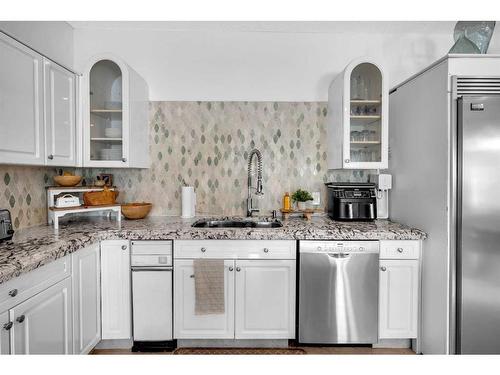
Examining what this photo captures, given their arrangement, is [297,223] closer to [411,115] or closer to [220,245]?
[220,245]

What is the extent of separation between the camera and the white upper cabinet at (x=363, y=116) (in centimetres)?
272

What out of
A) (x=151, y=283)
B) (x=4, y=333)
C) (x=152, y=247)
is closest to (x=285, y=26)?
(x=152, y=247)

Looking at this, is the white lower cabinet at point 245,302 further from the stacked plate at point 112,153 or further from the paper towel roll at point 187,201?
the stacked plate at point 112,153

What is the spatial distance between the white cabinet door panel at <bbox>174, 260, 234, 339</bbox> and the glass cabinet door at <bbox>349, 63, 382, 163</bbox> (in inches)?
54.7

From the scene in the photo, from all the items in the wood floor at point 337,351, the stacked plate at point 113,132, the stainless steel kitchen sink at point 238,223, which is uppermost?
the stacked plate at point 113,132

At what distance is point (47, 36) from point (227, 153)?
176 centimetres

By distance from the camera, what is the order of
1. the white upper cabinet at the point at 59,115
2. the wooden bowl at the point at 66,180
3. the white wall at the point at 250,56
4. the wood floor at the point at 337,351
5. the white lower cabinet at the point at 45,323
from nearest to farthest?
the white lower cabinet at the point at 45,323 < the white upper cabinet at the point at 59,115 < the wood floor at the point at 337,351 < the wooden bowl at the point at 66,180 < the white wall at the point at 250,56

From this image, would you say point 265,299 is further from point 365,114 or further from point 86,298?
point 365,114

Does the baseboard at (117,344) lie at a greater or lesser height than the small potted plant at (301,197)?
lesser

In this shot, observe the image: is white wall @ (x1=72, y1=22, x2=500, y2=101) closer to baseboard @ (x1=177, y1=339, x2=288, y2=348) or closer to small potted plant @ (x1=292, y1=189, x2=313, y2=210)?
small potted plant @ (x1=292, y1=189, x2=313, y2=210)

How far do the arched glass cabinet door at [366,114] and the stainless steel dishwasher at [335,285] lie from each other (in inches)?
30.8

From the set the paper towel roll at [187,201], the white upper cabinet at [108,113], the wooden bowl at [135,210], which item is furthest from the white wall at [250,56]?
the wooden bowl at [135,210]

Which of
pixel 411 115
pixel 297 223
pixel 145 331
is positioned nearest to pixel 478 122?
pixel 411 115

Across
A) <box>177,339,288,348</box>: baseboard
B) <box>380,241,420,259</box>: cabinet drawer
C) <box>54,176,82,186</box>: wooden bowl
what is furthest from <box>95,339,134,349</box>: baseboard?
<box>380,241,420,259</box>: cabinet drawer
